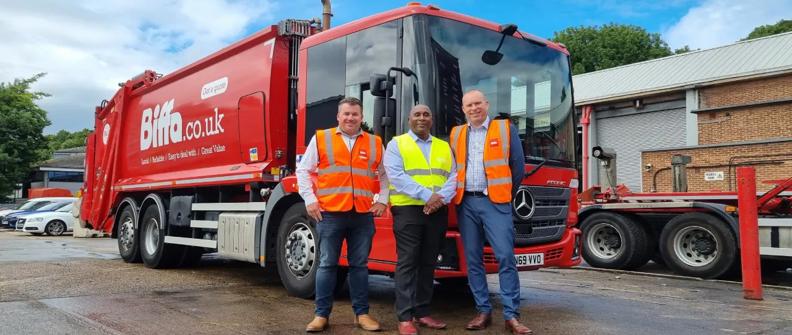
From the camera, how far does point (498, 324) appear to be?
506 cm

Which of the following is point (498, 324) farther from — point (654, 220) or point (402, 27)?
point (654, 220)

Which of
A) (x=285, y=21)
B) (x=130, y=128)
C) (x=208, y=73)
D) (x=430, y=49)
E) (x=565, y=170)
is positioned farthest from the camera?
(x=130, y=128)

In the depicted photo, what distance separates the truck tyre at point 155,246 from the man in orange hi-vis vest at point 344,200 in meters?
4.87

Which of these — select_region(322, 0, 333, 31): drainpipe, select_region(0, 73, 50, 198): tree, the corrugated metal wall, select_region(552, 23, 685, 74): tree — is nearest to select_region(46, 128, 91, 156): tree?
select_region(0, 73, 50, 198): tree

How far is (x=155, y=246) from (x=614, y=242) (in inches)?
271

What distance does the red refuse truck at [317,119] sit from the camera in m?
5.30

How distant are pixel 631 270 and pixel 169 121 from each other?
7188 mm

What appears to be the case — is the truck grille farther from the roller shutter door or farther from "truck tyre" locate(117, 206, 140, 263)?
the roller shutter door

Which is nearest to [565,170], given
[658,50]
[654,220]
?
[654,220]

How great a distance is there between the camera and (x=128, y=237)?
9.95 metres

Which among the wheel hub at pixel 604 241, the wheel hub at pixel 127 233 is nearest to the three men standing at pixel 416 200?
the wheel hub at pixel 604 241

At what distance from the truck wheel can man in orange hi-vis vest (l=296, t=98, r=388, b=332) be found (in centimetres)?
1865

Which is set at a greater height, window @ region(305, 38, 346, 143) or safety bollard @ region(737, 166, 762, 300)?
window @ region(305, 38, 346, 143)

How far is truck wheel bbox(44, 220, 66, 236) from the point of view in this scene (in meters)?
20.3
